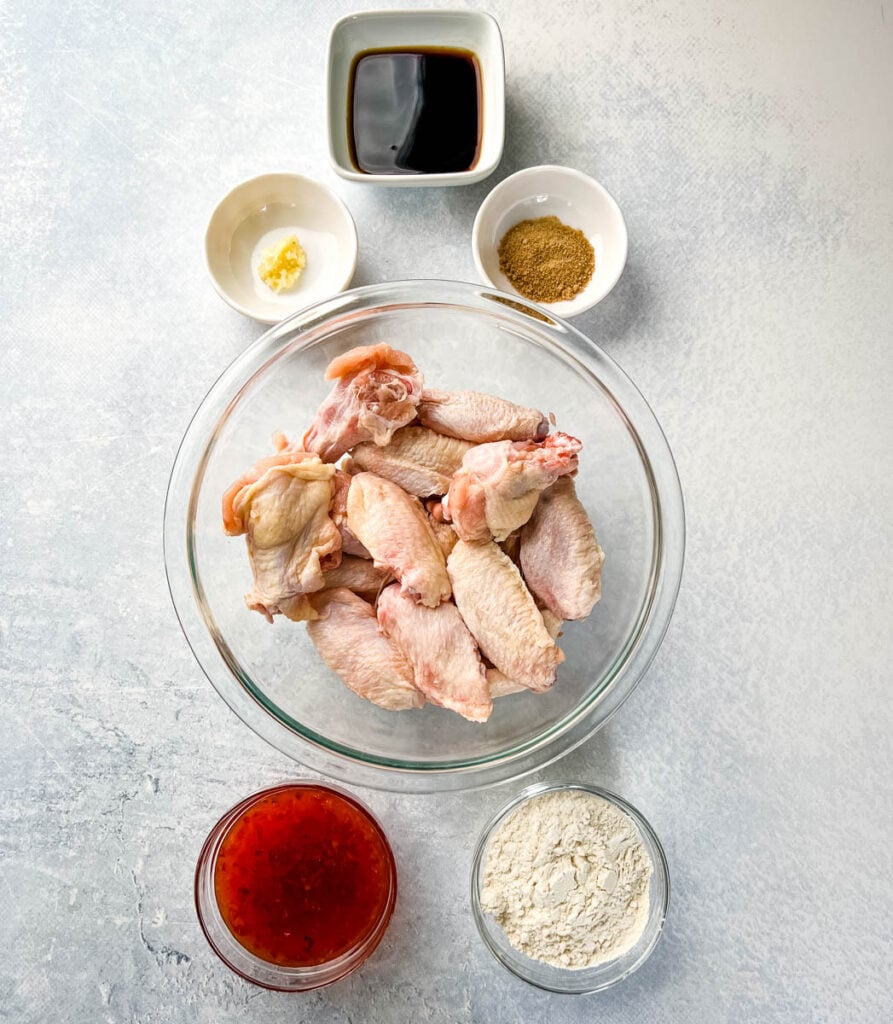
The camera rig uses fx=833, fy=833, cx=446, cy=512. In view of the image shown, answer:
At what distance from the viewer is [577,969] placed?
187cm

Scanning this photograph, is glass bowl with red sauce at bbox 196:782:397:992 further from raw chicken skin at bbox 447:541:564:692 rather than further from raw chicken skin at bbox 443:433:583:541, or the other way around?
raw chicken skin at bbox 443:433:583:541

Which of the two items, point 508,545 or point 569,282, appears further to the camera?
point 569,282

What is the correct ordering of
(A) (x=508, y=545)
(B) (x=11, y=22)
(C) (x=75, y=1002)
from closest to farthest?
(A) (x=508, y=545) < (C) (x=75, y=1002) < (B) (x=11, y=22)

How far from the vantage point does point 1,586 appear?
202cm

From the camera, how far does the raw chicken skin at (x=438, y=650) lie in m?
1.60

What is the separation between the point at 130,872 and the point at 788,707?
1.62 metres

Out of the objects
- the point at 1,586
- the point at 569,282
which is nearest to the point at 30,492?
the point at 1,586

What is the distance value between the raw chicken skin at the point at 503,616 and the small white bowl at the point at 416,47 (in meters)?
0.91

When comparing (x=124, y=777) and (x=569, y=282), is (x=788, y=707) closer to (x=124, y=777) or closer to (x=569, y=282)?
(x=569, y=282)

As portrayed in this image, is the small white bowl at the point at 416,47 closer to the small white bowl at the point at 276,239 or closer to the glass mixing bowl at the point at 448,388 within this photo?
the small white bowl at the point at 276,239

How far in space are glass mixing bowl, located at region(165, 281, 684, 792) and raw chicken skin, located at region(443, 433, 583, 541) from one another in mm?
297

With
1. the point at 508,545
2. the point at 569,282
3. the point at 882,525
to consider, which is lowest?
the point at 508,545

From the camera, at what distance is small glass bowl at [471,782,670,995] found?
187cm

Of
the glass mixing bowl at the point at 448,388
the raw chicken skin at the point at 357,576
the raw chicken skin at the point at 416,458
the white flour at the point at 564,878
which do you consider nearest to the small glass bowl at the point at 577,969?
the white flour at the point at 564,878
